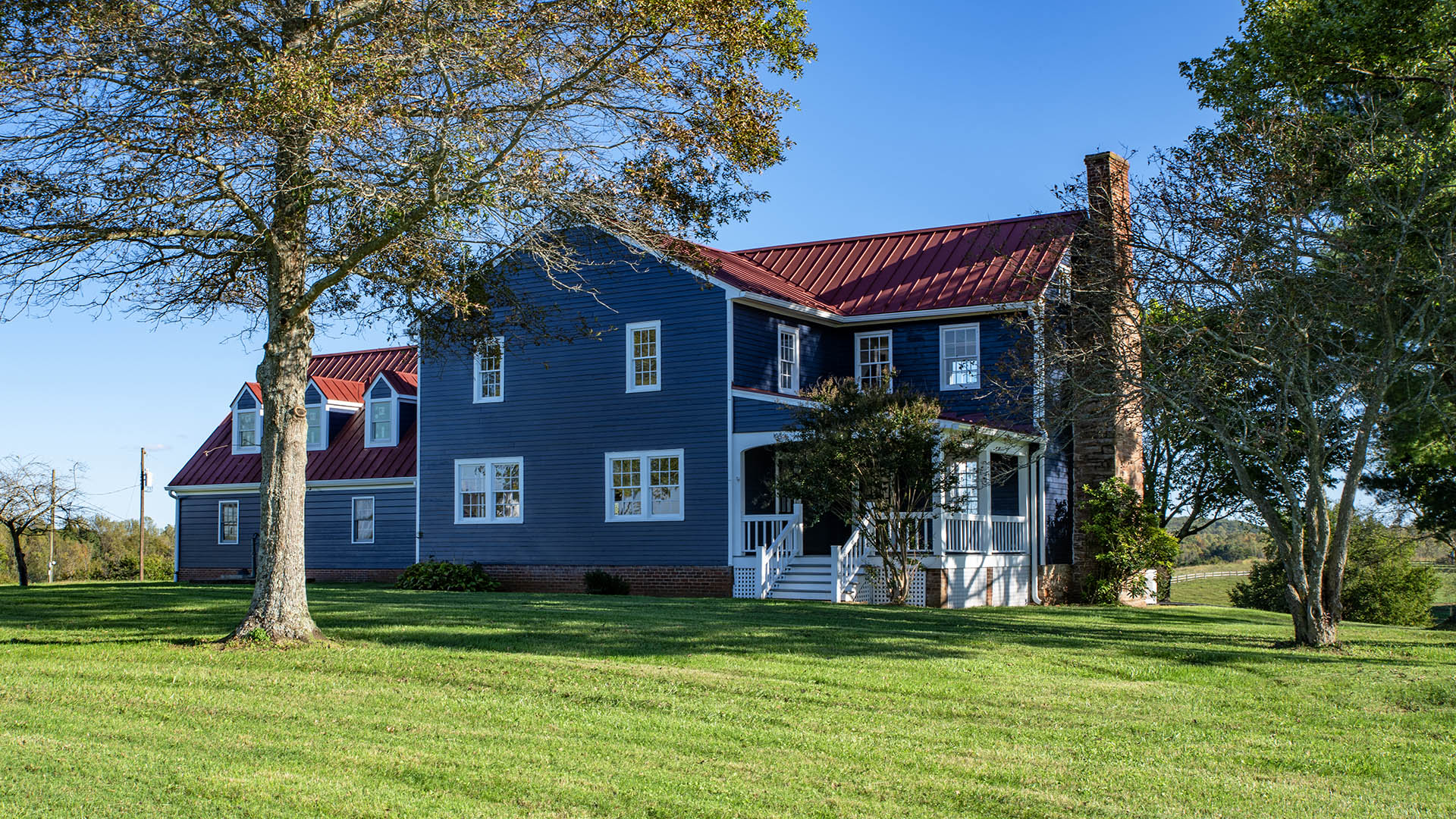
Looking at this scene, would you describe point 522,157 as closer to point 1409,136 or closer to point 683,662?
point 683,662

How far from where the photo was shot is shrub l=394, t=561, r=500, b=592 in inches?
1004

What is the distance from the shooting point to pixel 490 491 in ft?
88.0

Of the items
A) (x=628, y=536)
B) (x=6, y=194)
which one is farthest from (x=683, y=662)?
(x=628, y=536)

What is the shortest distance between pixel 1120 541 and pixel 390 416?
1690 centimetres

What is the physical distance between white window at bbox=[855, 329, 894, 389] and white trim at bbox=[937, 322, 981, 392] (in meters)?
1.04

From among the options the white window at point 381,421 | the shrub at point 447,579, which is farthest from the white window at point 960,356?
the white window at point 381,421

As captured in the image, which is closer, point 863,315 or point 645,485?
point 645,485

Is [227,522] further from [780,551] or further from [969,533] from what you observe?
[969,533]

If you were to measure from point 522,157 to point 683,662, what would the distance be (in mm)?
5239

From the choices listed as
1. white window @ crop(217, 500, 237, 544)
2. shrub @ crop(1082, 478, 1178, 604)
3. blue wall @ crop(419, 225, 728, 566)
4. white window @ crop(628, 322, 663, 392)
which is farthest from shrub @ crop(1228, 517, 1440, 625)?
white window @ crop(217, 500, 237, 544)

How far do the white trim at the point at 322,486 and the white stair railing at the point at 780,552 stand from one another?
993cm

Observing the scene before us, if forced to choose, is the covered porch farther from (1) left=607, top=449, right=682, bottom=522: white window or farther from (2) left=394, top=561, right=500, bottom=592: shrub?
(2) left=394, top=561, right=500, bottom=592: shrub

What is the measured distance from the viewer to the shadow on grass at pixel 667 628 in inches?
524

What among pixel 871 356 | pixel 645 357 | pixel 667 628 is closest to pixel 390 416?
pixel 645 357
